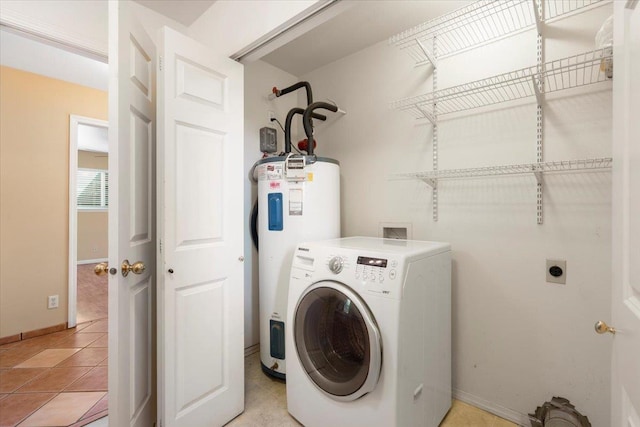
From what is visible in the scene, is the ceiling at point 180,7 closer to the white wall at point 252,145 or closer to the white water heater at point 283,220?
the white wall at point 252,145

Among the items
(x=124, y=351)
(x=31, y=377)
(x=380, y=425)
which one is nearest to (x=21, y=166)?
(x=31, y=377)

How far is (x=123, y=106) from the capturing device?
1184 millimetres

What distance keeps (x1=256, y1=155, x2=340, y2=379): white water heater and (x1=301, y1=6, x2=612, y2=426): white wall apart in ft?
1.63

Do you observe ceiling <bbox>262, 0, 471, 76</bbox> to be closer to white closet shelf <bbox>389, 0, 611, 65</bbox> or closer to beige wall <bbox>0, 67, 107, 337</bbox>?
white closet shelf <bbox>389, 0, 611, 65</bbox>

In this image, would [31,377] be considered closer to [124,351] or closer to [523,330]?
[124,351]

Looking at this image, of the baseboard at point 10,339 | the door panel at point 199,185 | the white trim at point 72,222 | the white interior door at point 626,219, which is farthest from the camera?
the white trim at point 72,222

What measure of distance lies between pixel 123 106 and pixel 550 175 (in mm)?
2029

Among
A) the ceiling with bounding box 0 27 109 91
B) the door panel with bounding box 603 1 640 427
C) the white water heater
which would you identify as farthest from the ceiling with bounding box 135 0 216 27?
the door panel with bounding box 603 1 640 427

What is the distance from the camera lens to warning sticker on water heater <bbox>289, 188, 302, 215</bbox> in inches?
74.9

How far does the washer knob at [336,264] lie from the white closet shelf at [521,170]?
0.82 meters

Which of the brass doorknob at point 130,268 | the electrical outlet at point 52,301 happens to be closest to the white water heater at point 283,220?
the brass doorknob at point 130,268

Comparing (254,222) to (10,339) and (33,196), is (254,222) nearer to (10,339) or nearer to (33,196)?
(33,196)

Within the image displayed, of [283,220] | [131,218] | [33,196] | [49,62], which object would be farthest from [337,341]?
[49,62]

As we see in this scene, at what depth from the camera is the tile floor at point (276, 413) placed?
1.57m
